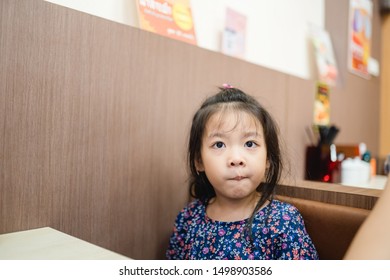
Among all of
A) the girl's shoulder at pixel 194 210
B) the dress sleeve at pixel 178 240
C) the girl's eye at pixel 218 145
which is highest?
the girl's eye at pixel 218 145

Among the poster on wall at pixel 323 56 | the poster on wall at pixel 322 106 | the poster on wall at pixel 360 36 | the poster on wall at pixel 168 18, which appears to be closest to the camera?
the poster on wall at pixel 168 18

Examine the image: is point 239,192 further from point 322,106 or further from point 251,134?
point 322,106

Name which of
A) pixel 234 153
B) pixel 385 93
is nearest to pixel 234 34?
pixel 234 153

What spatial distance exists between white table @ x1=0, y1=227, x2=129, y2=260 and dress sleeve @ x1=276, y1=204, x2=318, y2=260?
1.64 feet

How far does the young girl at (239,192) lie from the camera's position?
3.43ft

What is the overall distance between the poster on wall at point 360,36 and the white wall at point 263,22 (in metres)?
0.31

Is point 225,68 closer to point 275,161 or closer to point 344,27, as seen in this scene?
point 275,161

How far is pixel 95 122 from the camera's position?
3.70 ft

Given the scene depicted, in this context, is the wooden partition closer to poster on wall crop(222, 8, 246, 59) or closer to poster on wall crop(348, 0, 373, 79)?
poster on wall crop(222, 8, 246, 59)

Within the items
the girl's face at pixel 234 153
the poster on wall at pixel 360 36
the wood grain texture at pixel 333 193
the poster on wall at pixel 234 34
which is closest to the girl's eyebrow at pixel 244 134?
the girl's face at pixel 234 153

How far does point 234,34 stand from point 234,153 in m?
1.03

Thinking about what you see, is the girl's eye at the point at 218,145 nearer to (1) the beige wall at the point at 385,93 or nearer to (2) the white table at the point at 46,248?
(2) the white table at the point at 46,248
